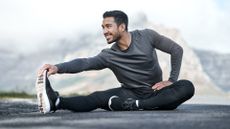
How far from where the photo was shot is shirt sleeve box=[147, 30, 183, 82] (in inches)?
320

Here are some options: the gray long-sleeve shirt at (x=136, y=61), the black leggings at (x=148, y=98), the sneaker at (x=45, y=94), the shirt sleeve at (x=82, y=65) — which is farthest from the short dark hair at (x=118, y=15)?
the sneaker at (x=45, y=94)

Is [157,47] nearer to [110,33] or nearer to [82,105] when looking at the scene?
[110,33]

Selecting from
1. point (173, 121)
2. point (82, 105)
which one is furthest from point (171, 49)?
point (173, 121)

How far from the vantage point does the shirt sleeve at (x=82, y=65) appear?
787 cm

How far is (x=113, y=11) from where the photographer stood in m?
8.02

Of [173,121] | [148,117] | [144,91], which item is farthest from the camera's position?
[144,91]

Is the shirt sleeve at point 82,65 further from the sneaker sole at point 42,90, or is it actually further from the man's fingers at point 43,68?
the sneaker sole at point 42,90

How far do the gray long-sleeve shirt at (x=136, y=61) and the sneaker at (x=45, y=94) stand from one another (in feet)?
1.37

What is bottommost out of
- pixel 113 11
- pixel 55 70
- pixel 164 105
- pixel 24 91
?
pixel 24 91

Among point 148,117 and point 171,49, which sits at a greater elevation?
point 171,49

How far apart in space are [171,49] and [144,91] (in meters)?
0.65

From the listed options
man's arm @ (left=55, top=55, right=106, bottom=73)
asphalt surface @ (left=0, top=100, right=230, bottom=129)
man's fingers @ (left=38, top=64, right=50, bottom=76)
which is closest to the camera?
asphalt surface @ (left=0, top=100, right=230, bottom=129)

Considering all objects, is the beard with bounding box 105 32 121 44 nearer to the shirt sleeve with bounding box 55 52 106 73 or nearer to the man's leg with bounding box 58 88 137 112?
the shirt sleeve with bounding box 55 52 106 73

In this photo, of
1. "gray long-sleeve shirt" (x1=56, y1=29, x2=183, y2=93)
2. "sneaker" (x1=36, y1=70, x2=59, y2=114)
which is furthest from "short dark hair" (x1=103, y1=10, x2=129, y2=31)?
"sneaker" (x1=36, y1=70, x2=59, y2=114)
